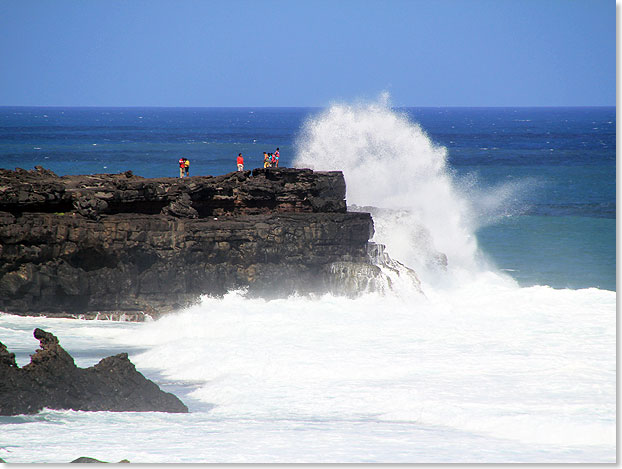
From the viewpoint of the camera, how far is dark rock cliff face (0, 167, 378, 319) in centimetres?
1962

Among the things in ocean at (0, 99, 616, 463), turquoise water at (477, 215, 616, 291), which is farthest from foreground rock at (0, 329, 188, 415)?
turquoise water at (477, 215, 616, 291)

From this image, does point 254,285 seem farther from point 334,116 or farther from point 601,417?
point 334,116

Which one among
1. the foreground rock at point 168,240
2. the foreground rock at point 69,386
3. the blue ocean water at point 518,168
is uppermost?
the blue ocean water at point 518,168

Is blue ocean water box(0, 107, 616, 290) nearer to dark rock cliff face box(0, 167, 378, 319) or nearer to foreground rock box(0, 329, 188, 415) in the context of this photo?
dark rock cliff face box(0, 167, 378, 319)

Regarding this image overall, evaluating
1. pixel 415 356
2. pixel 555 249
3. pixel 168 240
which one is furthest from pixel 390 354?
pixel 555 249

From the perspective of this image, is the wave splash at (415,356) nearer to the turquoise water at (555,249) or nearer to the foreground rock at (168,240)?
the foreground rock at (168,240)

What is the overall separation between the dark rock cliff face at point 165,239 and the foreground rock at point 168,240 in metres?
0.02

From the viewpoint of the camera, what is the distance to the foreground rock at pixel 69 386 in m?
12.4

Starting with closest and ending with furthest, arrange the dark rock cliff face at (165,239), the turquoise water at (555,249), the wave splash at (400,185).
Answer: the dark rock cliff face at (165,239), the wave splash at (400,185), the turquoise water at (555,249)

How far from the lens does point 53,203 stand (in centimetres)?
2039

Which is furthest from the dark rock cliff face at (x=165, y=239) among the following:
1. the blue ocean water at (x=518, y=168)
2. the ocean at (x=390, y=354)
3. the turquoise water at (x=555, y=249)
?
the turquoise water at (x=555, y=249)

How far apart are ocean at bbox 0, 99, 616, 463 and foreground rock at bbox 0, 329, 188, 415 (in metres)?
A: 0.25

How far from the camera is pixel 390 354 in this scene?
1641cm

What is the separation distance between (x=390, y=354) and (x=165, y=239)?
660cm
